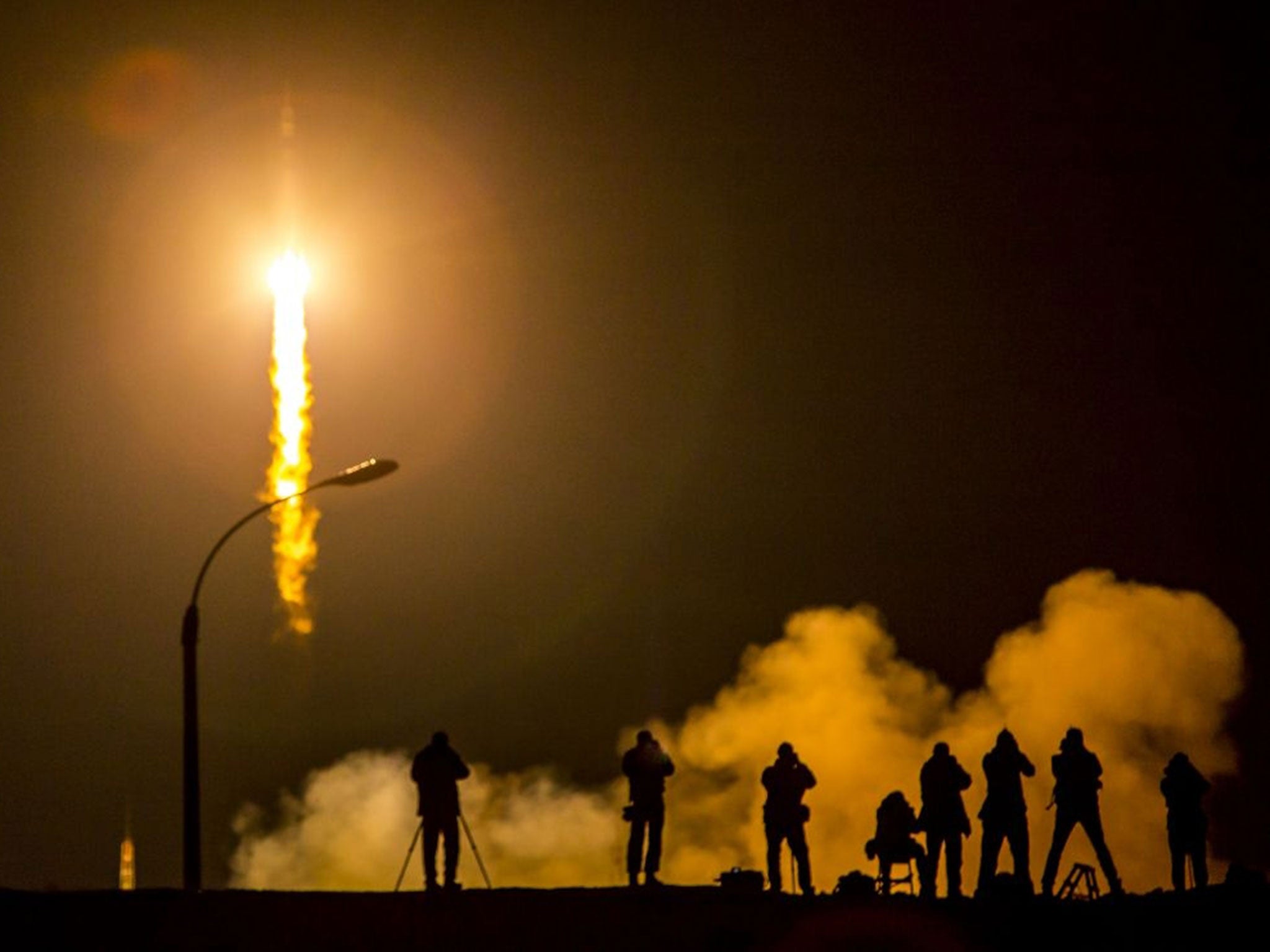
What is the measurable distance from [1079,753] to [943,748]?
6.68 ft

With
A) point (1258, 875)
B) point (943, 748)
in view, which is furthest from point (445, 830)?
point (1258, 875)

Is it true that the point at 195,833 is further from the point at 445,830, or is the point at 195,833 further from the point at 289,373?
the point at 289,373

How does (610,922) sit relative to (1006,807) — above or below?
below

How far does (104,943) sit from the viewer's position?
35.4 m

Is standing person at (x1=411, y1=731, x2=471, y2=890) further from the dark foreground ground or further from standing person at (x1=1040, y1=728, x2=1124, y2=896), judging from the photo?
standing person at (x1=1040, y1=728, x2=1124, y2=896)

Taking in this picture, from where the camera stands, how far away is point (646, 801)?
40.8m

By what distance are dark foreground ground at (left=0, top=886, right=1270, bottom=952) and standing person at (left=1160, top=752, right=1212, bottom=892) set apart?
2526 millimetres

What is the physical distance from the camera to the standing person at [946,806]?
131 feet

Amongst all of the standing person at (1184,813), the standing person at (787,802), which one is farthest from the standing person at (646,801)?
the standing person at (1184,813)

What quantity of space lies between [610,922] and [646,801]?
172 inches

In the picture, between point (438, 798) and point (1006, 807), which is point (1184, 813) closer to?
point (1006, 807)

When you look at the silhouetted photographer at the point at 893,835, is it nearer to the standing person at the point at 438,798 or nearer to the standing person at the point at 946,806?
the standing person at the point at 946,806

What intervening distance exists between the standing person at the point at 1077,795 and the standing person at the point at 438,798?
9092mm

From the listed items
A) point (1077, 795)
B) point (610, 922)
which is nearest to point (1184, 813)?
point (1077, 795)
